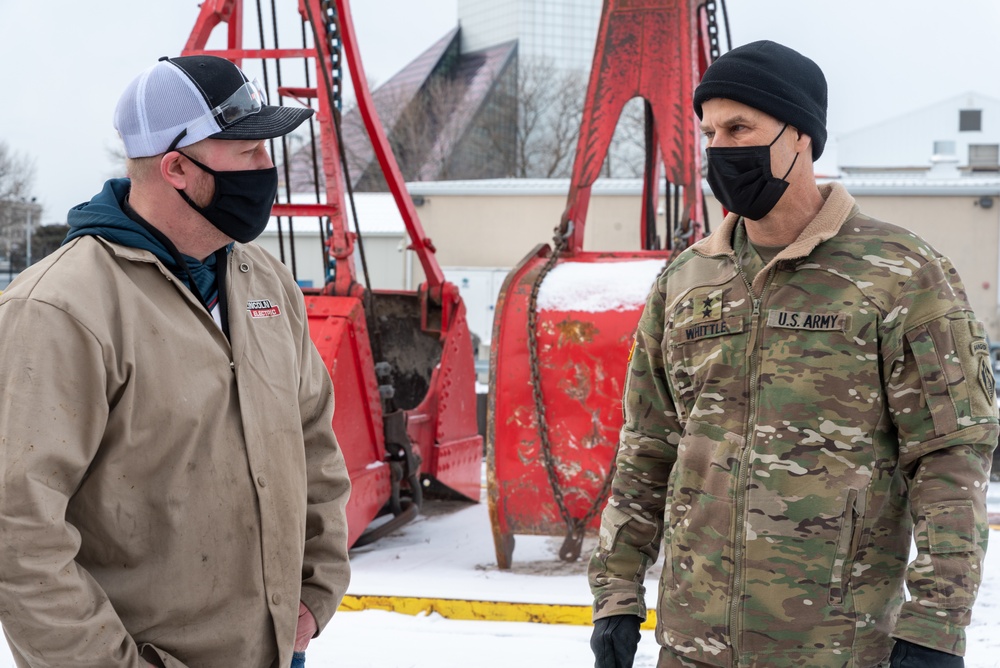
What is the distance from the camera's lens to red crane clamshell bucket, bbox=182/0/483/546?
6.72 m

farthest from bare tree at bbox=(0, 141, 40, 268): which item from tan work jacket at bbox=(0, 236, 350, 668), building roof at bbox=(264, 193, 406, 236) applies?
tan work jacket at bbox=(0, 236, 350, 668)

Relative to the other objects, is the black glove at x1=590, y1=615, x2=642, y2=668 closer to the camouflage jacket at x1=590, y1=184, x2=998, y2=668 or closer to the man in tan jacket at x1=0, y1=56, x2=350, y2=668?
the camouflage jacket at x1=590, y1=184, x2=998, y2=668

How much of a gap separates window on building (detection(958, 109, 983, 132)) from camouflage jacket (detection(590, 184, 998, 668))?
45342 millimetres

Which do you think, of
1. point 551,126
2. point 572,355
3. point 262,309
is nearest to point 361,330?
point 572,355

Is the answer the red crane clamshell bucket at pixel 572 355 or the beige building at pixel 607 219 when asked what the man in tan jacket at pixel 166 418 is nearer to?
the red crane clamshell bucket at pixel 572 355

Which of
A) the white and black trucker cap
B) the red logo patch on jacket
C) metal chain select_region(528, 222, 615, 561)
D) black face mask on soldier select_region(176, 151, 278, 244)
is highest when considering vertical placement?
the white and black trucker cap

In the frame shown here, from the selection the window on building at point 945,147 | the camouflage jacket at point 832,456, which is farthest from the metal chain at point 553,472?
the window on building at point 945,147

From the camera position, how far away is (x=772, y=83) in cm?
244

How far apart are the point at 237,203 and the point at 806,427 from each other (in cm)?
131

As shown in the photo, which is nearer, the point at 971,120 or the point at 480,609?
the point at 480,609

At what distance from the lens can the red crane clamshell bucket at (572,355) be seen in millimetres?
6082

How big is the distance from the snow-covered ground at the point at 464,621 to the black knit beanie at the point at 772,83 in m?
2.64

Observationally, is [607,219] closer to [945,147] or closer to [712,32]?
[712,32]

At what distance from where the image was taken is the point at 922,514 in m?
2.17
